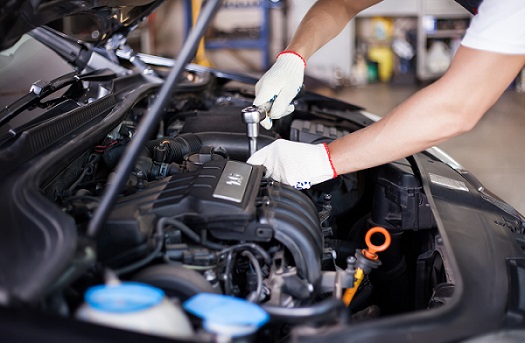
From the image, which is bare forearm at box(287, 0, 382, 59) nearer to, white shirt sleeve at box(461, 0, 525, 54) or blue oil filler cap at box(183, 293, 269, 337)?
white shirt sleeve at box(461, 0, 525, 54)

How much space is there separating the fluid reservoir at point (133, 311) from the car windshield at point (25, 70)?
0.75 metres

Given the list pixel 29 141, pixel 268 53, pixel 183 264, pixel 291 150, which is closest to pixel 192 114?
pixel 291 150

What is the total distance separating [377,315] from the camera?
1.47 metres

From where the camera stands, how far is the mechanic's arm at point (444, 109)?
4.38ft

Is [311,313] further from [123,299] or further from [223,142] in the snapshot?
[223,142]

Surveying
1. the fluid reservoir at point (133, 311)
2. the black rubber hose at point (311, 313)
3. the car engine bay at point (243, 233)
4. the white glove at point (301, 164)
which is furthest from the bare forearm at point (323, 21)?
the fluid reservoir at point (133, 311)

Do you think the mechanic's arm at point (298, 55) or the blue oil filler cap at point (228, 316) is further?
the mechanic's arm at point (298, 55)

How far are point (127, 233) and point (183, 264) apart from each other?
0.12 m

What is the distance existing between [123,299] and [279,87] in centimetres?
93

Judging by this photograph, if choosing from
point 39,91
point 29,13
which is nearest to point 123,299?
point 29,13

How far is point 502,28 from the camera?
1305mm

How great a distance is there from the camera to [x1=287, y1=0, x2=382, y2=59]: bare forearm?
6.14 feet

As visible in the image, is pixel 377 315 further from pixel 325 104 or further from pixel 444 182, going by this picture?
pixel 325 104

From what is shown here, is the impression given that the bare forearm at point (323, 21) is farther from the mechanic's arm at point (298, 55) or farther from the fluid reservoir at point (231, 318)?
the fluid reservoir at point (231, 318)
